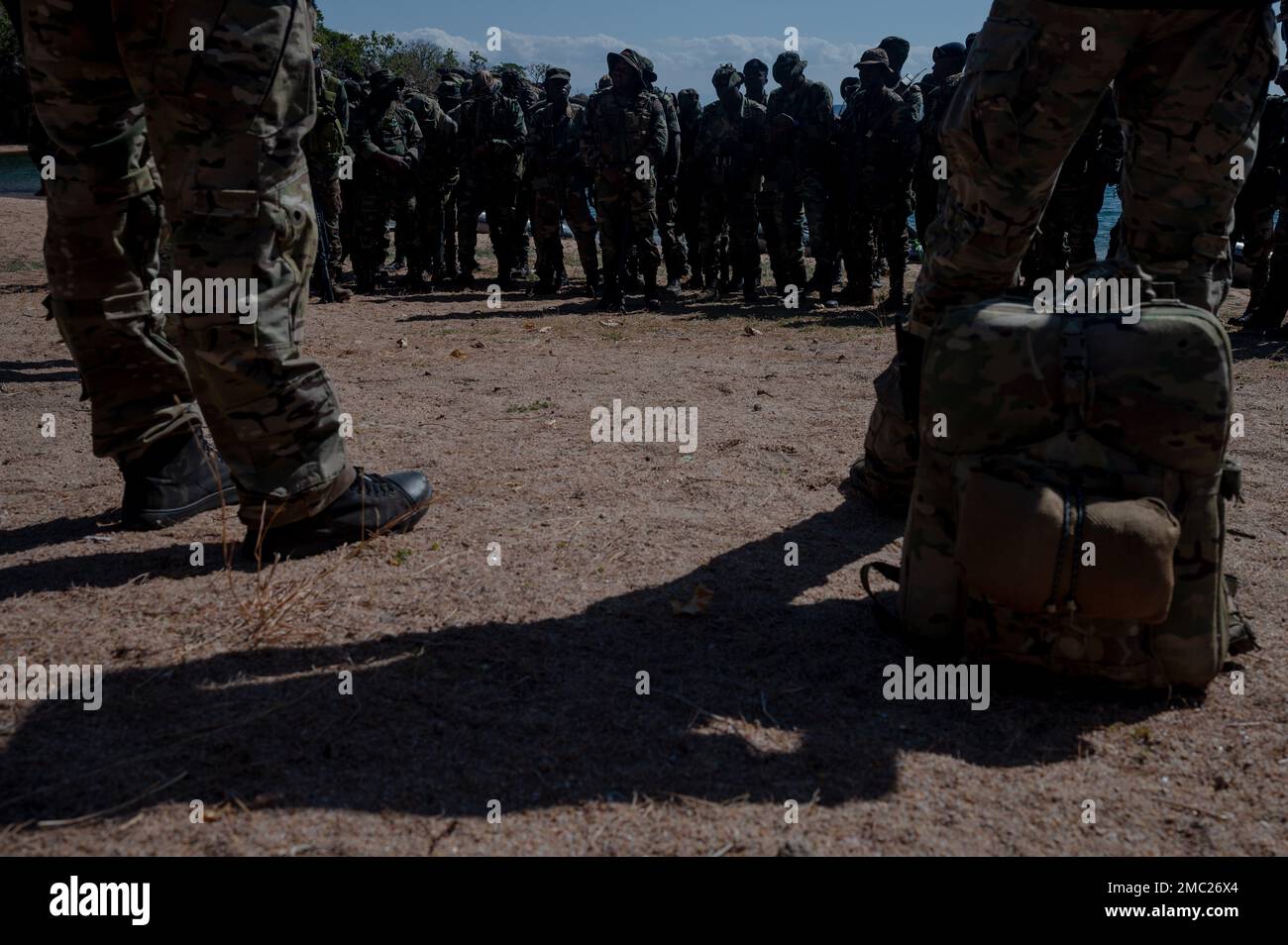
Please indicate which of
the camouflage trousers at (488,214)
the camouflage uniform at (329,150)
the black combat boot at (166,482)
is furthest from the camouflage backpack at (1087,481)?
the camouflage trousers at (488,214)

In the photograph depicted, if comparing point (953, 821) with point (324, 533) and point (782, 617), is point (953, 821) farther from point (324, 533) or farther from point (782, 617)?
point (324, 533)

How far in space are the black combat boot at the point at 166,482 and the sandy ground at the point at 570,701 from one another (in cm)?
7

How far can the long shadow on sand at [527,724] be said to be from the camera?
1.88 metres

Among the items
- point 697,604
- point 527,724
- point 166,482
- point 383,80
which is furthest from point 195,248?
point 383,80

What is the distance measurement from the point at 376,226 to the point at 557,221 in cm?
210

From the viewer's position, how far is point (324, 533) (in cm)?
293

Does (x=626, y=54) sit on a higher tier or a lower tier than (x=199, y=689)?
higher

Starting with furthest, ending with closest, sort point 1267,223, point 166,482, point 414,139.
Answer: point 414,139 < point 1267,223 < point 166,482

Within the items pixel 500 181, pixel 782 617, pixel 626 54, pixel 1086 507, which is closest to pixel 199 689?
pixel 782 617

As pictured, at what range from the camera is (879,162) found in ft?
29.9

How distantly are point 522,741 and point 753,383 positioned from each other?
3945mm

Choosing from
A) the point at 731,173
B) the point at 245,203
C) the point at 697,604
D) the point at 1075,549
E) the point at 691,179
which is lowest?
the point at 697,604

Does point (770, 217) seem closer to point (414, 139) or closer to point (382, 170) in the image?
point (414, 139)

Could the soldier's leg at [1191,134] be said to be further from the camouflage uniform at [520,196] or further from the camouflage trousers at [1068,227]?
the camouflage uniform at [520,196]
